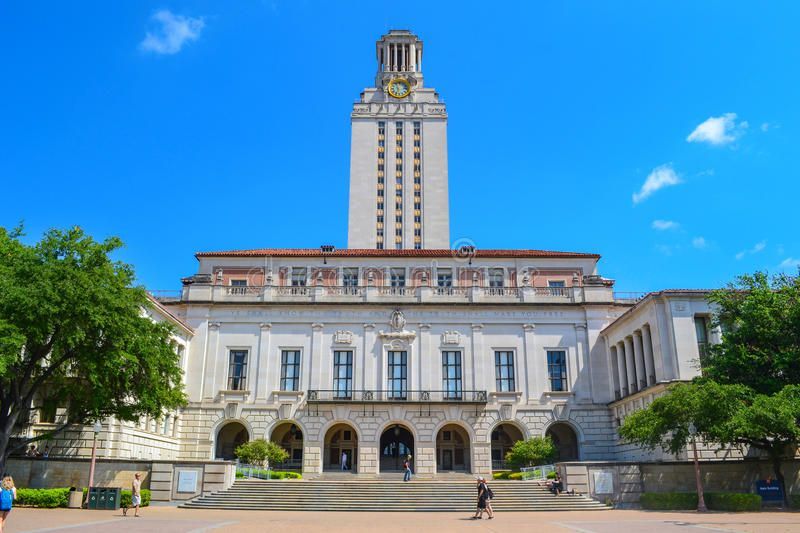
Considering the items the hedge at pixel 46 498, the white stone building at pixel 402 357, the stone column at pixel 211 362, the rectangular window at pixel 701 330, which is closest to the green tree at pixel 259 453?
the white stone building at pixel 402 357

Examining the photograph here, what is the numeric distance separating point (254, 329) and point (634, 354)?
2534 cm

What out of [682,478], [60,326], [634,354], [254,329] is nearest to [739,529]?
[682,478]

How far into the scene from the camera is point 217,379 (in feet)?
142

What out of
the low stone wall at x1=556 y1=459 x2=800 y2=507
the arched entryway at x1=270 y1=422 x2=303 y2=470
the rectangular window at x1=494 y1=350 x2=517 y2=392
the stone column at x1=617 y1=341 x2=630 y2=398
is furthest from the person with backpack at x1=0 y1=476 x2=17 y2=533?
the stone column at x1=617 y1=341 x2=630 y2=398

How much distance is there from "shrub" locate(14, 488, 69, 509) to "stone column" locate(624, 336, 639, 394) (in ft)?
104

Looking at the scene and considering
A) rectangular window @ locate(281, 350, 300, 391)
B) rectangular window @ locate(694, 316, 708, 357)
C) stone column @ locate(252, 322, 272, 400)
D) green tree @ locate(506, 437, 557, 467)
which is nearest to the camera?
rectangular window @ locate(694, 316, 708, 357)

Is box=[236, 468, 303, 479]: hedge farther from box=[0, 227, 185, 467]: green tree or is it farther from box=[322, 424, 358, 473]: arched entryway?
box=[0, 227, 185, 467]: green tree

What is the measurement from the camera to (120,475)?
94.1 ft

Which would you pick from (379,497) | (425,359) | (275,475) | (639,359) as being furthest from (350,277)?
(639,359)

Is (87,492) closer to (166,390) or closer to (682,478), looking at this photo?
(166,390)

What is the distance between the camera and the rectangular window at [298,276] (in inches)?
1875

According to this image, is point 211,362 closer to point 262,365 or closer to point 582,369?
point 262,365

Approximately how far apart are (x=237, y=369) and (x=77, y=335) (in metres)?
19.0

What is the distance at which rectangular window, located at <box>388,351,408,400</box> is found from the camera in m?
43.3
